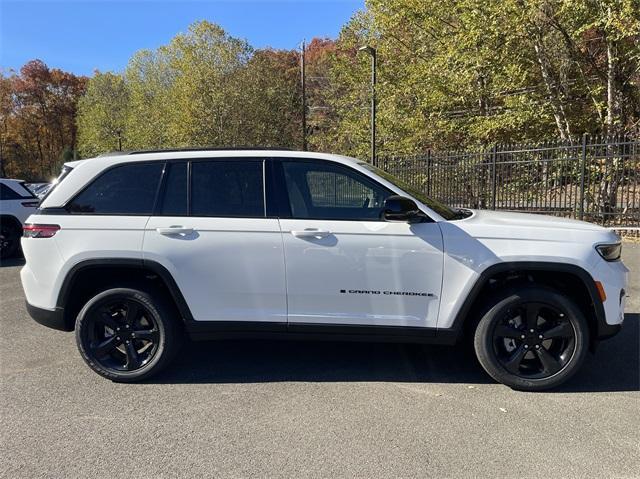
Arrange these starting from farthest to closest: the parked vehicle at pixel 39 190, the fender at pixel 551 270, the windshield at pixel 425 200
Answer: the parked vehicle at pixel 39 190, the windshield at pixel 425 200, the fender at pixel 551 270

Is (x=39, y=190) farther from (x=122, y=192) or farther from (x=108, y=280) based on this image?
(x=122, y=192)

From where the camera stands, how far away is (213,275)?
401cm

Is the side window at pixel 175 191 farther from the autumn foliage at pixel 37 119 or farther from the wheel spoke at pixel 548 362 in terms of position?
the autumn foliage at pixel 37 119

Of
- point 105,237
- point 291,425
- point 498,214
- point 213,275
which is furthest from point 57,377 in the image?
point 498,214

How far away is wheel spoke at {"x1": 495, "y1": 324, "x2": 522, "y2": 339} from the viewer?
390 cm

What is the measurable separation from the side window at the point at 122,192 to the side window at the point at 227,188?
0.35 metres

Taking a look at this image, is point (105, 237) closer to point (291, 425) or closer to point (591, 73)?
point (291, 425)

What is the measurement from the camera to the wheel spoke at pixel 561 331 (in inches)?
152

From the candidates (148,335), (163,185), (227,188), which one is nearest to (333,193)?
(227,188)

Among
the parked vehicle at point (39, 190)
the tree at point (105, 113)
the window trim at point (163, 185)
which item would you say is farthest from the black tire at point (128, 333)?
the tree at point (105, 113)

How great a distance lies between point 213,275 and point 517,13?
1173 cm

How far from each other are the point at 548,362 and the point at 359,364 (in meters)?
1.52

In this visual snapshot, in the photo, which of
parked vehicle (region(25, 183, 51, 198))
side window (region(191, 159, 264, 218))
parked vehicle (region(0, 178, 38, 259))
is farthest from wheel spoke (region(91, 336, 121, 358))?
parked vehicle (region(0, 178, 38, 259))

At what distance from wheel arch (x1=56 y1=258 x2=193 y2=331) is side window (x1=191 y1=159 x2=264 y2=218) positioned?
1.86ft
